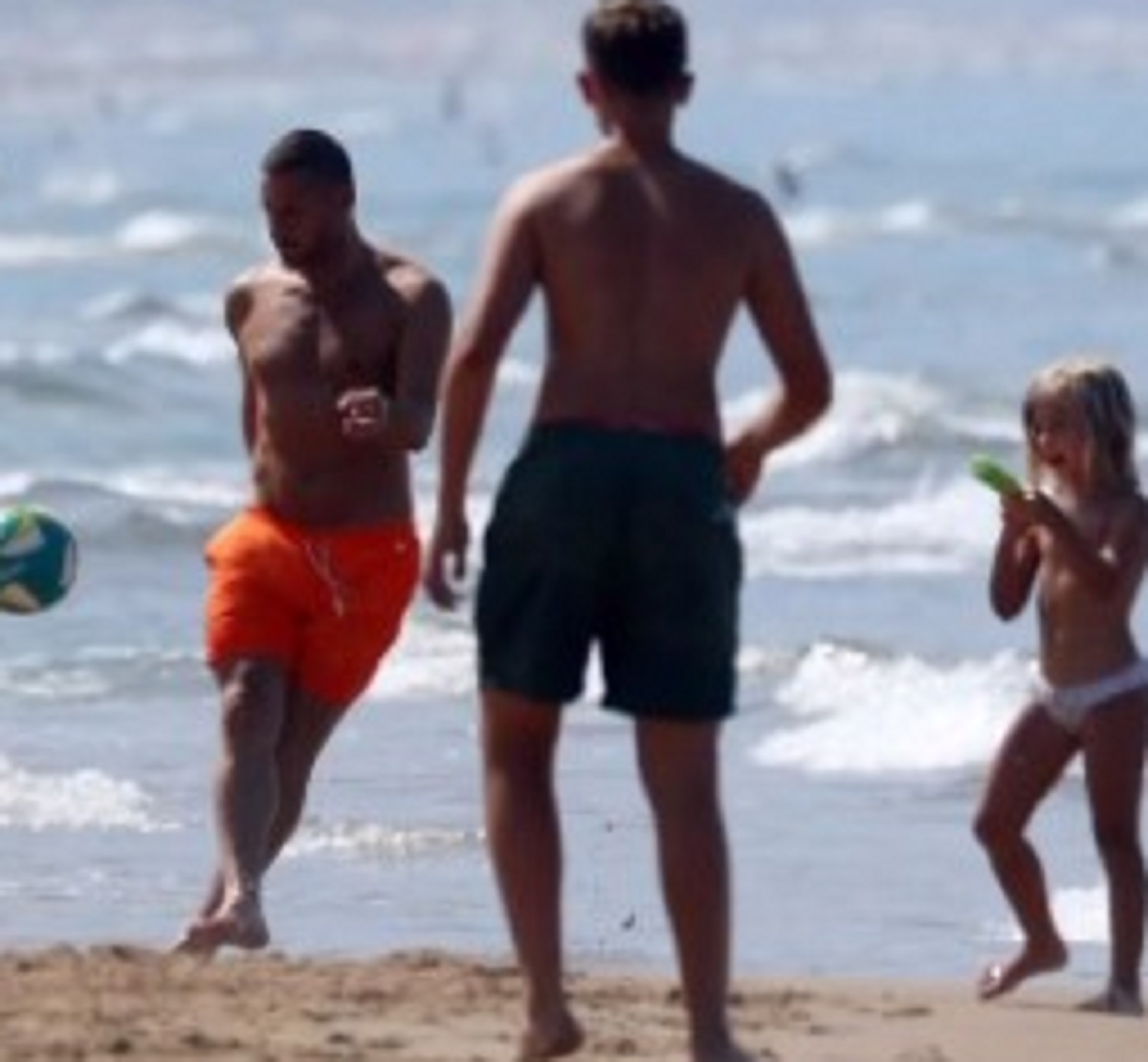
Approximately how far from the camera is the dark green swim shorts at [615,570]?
→ 26.5 feet

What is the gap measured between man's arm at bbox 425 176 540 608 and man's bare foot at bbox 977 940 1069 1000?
83.4 inches

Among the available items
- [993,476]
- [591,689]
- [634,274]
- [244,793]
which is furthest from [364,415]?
[591,689]

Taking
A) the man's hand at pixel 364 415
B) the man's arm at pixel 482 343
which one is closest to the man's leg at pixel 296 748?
the man's hand at pixel 364 415

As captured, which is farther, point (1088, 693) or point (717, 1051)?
point (1088, 693)

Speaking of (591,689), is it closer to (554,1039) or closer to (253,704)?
(253,704)

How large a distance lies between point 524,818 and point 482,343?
71cm

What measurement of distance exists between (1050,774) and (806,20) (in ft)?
335

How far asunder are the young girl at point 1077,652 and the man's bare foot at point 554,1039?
1445 mm

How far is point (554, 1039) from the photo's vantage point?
8.38 meters

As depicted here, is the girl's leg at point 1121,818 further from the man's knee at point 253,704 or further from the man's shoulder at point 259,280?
the man's shoulder at point 259,280

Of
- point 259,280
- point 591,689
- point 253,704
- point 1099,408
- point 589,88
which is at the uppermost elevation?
point 589,88

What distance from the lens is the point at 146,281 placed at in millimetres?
41344

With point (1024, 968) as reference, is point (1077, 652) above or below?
above

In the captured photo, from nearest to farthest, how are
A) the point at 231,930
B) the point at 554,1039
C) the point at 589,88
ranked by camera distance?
the point at 589,88 → the point at 554,1039 → the point at 231,930
